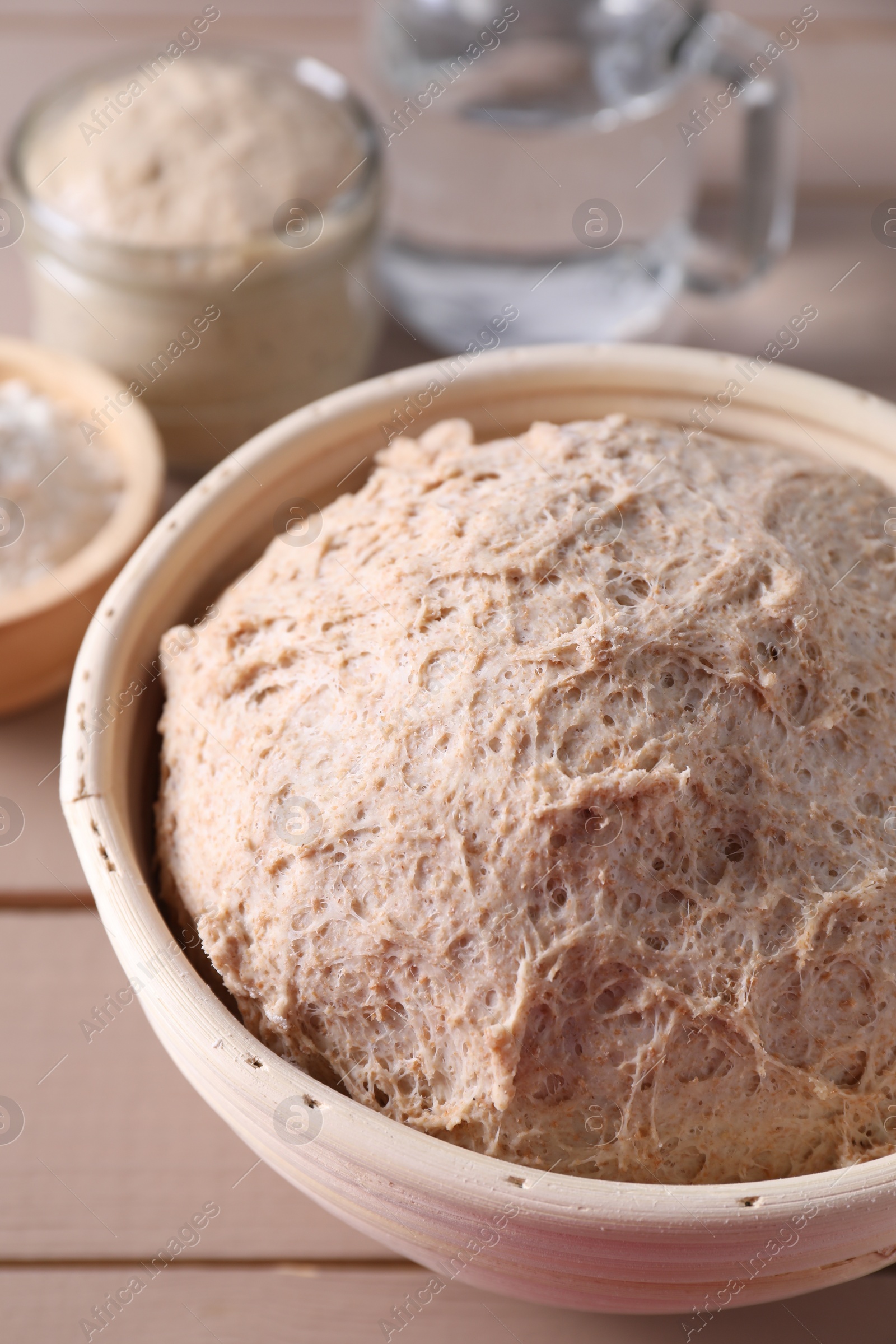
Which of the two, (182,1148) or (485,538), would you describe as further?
(182,1148)

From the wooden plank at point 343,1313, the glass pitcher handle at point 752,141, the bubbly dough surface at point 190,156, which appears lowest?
the wooden plank at point 343,1313

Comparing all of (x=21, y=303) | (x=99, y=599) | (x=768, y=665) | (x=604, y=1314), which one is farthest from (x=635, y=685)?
(x=21, y=303)

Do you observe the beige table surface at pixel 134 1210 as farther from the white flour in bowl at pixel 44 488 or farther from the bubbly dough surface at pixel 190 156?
the bubbly dough surface at pixel 190 156

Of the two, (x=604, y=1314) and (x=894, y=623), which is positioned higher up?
(x=894, y=623)

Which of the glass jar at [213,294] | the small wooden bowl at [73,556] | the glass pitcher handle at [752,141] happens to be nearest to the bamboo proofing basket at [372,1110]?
the small wooden bowl at [73,556]

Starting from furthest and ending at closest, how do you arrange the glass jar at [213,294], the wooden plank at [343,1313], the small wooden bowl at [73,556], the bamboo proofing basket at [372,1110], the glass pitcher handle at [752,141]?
1. the glass pitcher handle at [752,141]
2. the glass jar at [213,294]
3. the small wooden bowl at [73,556]
4. the wooden plank at [343,1313]
5. the bamboo proofing basket at [372,1110]

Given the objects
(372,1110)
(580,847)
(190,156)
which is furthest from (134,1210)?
(190,156)

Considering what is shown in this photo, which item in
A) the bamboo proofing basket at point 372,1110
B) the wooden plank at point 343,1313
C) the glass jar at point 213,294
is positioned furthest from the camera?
the glass jar at point 213,294

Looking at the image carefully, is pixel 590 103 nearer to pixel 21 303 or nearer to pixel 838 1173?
pixel 21 303
